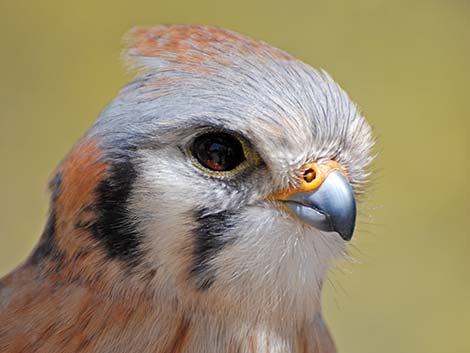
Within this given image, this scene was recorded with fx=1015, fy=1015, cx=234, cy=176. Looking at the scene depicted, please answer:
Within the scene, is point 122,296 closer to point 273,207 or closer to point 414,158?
point 273,207

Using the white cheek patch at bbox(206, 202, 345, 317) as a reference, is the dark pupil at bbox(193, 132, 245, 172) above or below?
above

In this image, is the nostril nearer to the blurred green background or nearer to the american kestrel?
the american kestrel

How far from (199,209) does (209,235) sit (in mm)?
57

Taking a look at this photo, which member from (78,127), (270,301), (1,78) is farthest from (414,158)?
(270,301)

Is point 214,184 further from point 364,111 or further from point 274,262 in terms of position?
point 364,111

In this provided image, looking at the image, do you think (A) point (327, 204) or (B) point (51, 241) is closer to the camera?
(A) point (327, 204)

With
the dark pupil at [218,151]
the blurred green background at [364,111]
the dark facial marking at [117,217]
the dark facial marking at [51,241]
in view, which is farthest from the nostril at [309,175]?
the blurred green background at [364,111]

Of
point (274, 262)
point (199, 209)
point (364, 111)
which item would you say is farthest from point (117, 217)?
point (364, 111)

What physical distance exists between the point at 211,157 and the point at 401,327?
10.1 ft

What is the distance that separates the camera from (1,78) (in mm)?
5285

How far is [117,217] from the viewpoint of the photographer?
2057 millimetres

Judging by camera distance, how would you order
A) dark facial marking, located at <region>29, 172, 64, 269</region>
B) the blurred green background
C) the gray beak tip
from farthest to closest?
the blurred green background
dark facial marking, located at <region>29, 172, 64, 269</region>
the gray beak tip

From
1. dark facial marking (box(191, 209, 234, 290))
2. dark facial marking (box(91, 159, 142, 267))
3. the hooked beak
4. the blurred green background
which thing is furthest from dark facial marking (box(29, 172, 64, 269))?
the blurred green background

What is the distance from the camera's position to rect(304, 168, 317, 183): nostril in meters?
2.04
